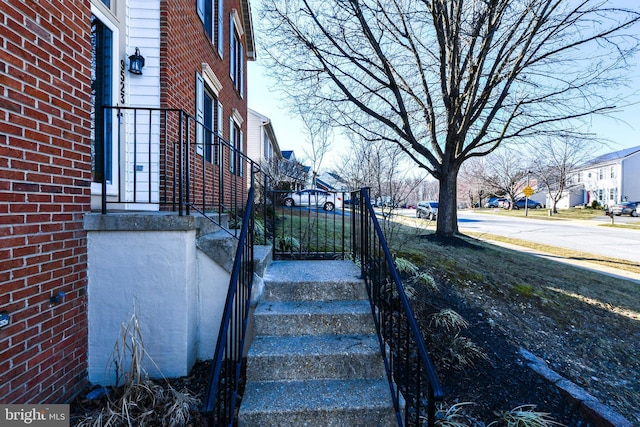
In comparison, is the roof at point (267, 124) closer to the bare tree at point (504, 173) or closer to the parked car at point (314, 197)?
the parked car at point (314, 197)

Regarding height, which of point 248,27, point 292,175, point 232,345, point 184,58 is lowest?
point 232,345

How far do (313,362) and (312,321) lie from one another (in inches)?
15.6

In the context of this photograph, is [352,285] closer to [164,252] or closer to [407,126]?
[164,252]

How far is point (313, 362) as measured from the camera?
251 cm

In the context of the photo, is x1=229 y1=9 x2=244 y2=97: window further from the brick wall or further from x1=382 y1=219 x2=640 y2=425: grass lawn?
x1=382 y1=219 x2=640 y2=425: grass lawn

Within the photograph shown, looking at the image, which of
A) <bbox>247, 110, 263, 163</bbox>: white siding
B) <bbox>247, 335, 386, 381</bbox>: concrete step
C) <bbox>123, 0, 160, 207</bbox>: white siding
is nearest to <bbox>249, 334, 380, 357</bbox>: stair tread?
<bbox>247, 335, 386, 381</bbox>: concrete step

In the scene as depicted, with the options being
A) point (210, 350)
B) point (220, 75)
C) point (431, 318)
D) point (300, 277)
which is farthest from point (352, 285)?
point (220, 75)

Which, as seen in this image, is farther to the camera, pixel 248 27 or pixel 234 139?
pixel 248 27

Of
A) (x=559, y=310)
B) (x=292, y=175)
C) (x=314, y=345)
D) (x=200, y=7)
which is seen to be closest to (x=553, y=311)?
(x=559, y=310)

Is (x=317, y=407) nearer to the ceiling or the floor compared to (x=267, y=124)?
nearer to the floor

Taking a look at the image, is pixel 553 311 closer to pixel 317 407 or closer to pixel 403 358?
pixel 403 358

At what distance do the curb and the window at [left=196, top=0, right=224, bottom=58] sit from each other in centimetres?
723

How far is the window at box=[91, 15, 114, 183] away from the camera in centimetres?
355

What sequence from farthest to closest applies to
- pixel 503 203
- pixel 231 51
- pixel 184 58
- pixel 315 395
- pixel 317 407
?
pixel 503 203 → pixel 231 51 → pixel 184 58 → pixel 315 395 → pixel 317 407
